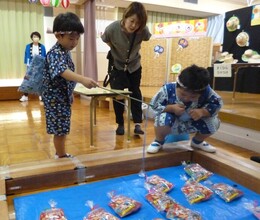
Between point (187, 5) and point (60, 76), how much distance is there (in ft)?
16.6

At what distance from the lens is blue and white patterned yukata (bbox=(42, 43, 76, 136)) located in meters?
1.29

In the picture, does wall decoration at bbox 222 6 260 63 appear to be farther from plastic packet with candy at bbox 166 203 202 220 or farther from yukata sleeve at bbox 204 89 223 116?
plastic packet with candy at bbox 166 203 202 220

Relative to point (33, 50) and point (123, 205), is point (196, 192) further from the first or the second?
point (33, 50)

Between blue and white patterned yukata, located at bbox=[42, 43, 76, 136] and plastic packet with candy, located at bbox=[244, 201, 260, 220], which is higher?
blue and white patterned yukata, located at bbox=[42, 43, 76, 136]

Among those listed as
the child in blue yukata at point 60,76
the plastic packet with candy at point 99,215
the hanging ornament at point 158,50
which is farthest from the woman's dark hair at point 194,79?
the hanging ornament at point 158,50

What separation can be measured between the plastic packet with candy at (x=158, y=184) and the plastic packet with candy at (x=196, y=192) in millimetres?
60

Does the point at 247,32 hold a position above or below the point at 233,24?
below

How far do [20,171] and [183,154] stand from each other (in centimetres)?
77

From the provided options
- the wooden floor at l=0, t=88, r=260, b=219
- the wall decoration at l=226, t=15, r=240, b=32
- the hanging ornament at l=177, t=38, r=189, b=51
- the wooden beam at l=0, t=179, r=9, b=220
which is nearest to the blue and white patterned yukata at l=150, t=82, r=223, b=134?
the wooden floor at l=0, t=88, r=260, b=219

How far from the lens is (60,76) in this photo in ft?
4.35

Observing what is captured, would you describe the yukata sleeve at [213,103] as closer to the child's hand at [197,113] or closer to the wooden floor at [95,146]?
the child's hand at [197,113]

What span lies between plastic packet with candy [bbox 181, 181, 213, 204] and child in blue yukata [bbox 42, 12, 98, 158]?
2.14ft

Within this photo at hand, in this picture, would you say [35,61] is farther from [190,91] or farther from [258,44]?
[258,44]

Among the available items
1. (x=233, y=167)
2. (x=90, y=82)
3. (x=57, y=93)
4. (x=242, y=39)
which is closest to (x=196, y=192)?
(x=233, y=167)
